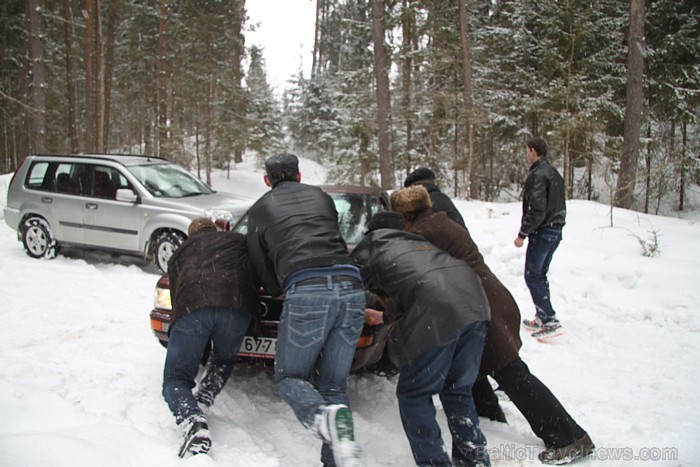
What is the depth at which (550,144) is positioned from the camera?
1731cm

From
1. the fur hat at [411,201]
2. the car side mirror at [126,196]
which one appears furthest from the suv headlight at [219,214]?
the fur hat at [411,201]

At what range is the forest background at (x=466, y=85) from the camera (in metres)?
16.3

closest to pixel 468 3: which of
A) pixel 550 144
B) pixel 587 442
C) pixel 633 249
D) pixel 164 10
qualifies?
pixel 550 144

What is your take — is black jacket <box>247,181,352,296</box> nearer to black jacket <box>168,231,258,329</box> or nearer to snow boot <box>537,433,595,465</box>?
black jacket <box>168,231,258,329</box>

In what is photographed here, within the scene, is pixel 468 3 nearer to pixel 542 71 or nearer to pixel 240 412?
pixel 542 71

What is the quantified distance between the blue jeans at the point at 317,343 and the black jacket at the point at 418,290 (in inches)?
8.7

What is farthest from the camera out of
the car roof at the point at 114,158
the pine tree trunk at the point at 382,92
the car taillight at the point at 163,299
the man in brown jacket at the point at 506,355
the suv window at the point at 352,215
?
the pine tree trunk at the point at 382,92

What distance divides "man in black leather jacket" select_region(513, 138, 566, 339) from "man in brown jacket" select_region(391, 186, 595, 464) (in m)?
2.28

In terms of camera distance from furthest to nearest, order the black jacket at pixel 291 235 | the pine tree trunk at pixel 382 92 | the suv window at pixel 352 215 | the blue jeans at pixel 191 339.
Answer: the pine tree trunk at pixel 382 92
the suv window at pixel 352 215
the blue jeans at pixel 191 339
the black jacket at pixel 291 235

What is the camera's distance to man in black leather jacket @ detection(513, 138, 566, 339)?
17.2ft

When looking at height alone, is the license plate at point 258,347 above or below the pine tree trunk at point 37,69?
below

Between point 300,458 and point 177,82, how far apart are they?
20.3 metres

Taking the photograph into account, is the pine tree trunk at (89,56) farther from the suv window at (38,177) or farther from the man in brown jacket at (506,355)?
the man in brown jacket at (506,355)

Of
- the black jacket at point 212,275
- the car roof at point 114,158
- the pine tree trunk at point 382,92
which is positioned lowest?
the black jacket at point 212,275
